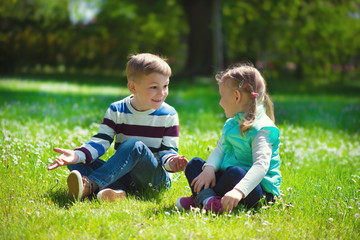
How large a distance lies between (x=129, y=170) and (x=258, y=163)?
42.9 inches

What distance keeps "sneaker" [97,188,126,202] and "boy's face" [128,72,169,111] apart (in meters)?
0.80

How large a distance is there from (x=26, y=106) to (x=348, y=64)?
2119 centimetres

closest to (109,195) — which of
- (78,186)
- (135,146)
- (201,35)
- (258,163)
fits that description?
(78,186)

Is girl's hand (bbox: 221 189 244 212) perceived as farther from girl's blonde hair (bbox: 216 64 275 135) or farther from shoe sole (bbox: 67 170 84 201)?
shoe sole (bbox: 67 170 84 201)

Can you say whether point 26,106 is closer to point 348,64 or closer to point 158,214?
point 158,214

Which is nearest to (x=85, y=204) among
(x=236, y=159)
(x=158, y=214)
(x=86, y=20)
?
(x=158, y=214)

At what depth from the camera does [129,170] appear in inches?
137

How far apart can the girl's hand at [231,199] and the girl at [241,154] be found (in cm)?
5

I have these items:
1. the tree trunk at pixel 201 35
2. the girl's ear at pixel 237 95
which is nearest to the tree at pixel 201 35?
the tree trunk at pixel 201 35

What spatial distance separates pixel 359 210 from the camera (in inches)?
127

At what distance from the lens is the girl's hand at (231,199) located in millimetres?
2914

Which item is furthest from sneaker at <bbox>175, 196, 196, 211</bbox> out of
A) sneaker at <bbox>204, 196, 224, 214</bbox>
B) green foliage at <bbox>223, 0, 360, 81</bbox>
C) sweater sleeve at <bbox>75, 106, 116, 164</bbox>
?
green foliage at <bbox>223, 0, 360, 81</bbox>

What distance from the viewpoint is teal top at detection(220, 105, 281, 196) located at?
318 centimetres

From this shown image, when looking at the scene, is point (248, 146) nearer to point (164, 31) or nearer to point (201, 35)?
point (201, 35)
